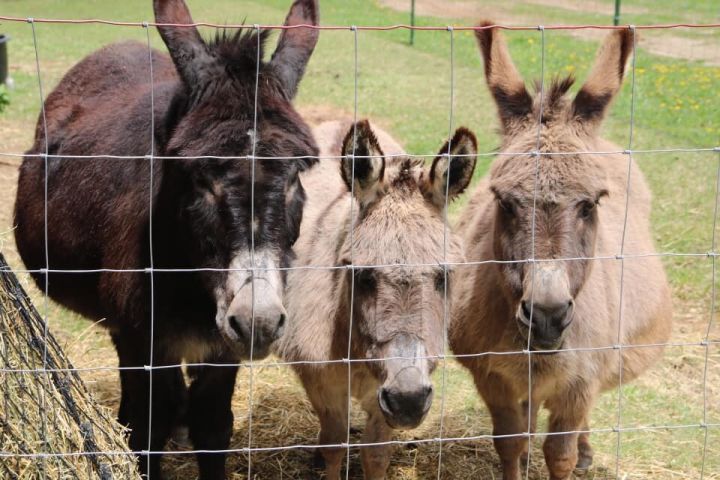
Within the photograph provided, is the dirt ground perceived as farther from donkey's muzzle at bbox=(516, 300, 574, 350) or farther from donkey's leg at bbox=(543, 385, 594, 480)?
donkey's muzzle at bbox=(516, 300, 574, 350)

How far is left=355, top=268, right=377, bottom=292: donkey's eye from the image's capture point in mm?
3684

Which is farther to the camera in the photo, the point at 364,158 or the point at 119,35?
the point at 119,35

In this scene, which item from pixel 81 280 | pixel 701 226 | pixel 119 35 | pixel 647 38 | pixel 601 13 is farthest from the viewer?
pixel 601 13

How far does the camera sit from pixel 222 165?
11.0 feet

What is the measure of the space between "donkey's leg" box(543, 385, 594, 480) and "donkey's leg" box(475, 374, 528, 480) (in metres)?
0.21

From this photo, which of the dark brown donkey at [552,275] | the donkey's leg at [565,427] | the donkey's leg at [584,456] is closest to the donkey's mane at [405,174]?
the dark brown donkey at [552,275]

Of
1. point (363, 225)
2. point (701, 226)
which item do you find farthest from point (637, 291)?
point (701, 226)

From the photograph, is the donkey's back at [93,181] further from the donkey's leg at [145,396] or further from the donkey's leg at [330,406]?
the donkey's leg at [330,406]

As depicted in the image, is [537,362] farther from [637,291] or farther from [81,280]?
[81,280]

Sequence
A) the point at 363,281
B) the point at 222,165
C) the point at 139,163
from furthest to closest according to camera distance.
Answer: the point at 139,163 → the point at 363,281 → the point at 222,165

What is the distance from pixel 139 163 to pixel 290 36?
3.02ft

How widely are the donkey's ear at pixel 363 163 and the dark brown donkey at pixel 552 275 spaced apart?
2.00 ft

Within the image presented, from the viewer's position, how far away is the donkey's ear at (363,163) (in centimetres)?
366

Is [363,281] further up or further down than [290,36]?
further down
